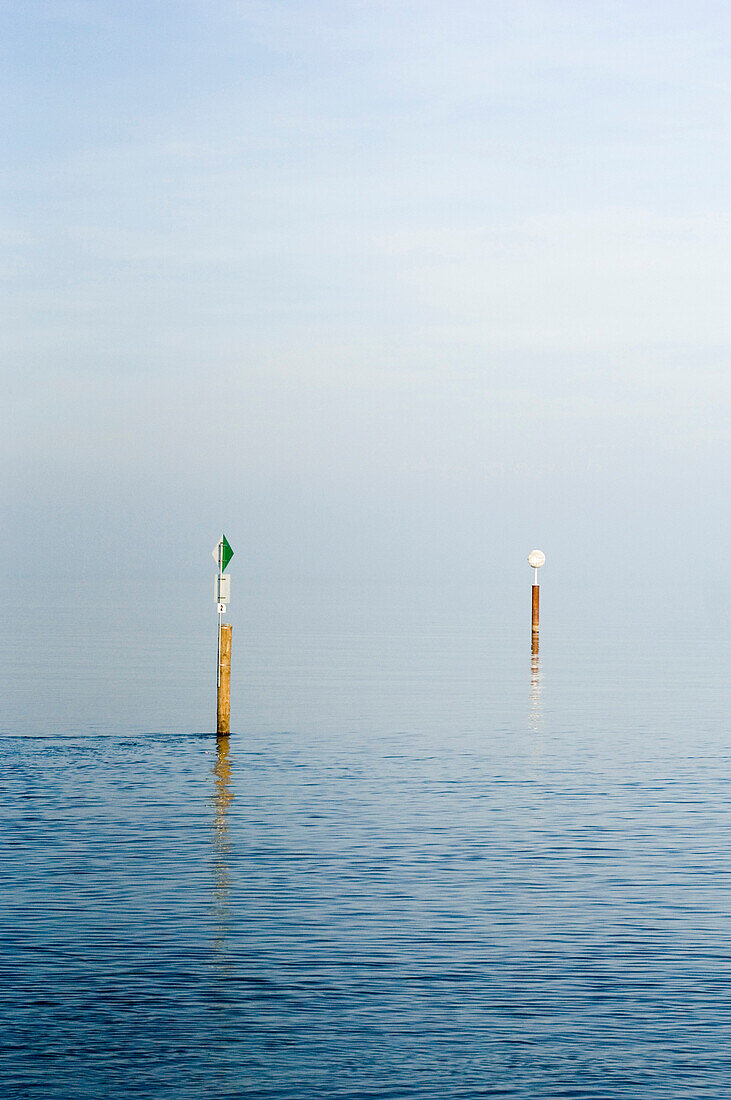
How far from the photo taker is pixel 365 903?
16875 mm

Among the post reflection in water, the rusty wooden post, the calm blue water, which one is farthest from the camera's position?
the rusty wooden post

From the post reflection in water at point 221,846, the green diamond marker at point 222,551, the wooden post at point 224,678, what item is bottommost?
the post reflection in water at point 221,846

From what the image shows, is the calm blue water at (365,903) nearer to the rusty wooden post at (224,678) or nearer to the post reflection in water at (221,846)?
the post reflection in water at (221,846)

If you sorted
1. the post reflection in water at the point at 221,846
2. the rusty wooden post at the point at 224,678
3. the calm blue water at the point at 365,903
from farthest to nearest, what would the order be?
the rusty wooden post at the point at 224,678 < the post reflection in water at the point at 221,846 < the calm blue water at the point at 365,903

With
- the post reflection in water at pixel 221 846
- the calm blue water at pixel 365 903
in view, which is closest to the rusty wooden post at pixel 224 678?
the calm blue water at pixel 365 903

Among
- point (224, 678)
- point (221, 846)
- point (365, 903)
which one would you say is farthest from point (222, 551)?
point (365, 903)

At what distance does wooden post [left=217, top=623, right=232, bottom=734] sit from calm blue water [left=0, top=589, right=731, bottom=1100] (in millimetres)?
585

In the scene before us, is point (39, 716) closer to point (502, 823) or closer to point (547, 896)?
point (502, 823)

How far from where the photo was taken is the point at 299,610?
120 m

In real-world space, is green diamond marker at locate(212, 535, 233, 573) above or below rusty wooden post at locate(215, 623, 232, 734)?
above

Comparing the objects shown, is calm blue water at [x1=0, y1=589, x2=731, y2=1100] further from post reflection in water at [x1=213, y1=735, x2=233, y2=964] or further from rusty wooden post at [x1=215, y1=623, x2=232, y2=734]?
rusty wooden post at [x1=215, y1=623, x2=232, y2=734]

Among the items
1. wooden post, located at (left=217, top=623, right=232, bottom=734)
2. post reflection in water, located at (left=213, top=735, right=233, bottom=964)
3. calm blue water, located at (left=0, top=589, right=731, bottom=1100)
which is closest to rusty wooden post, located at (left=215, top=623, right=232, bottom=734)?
wooden post, located at (left=217, top=623, right=232, bottom=734)

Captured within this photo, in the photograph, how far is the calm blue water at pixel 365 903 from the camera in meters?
11.2

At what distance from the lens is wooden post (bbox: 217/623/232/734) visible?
32.3m
